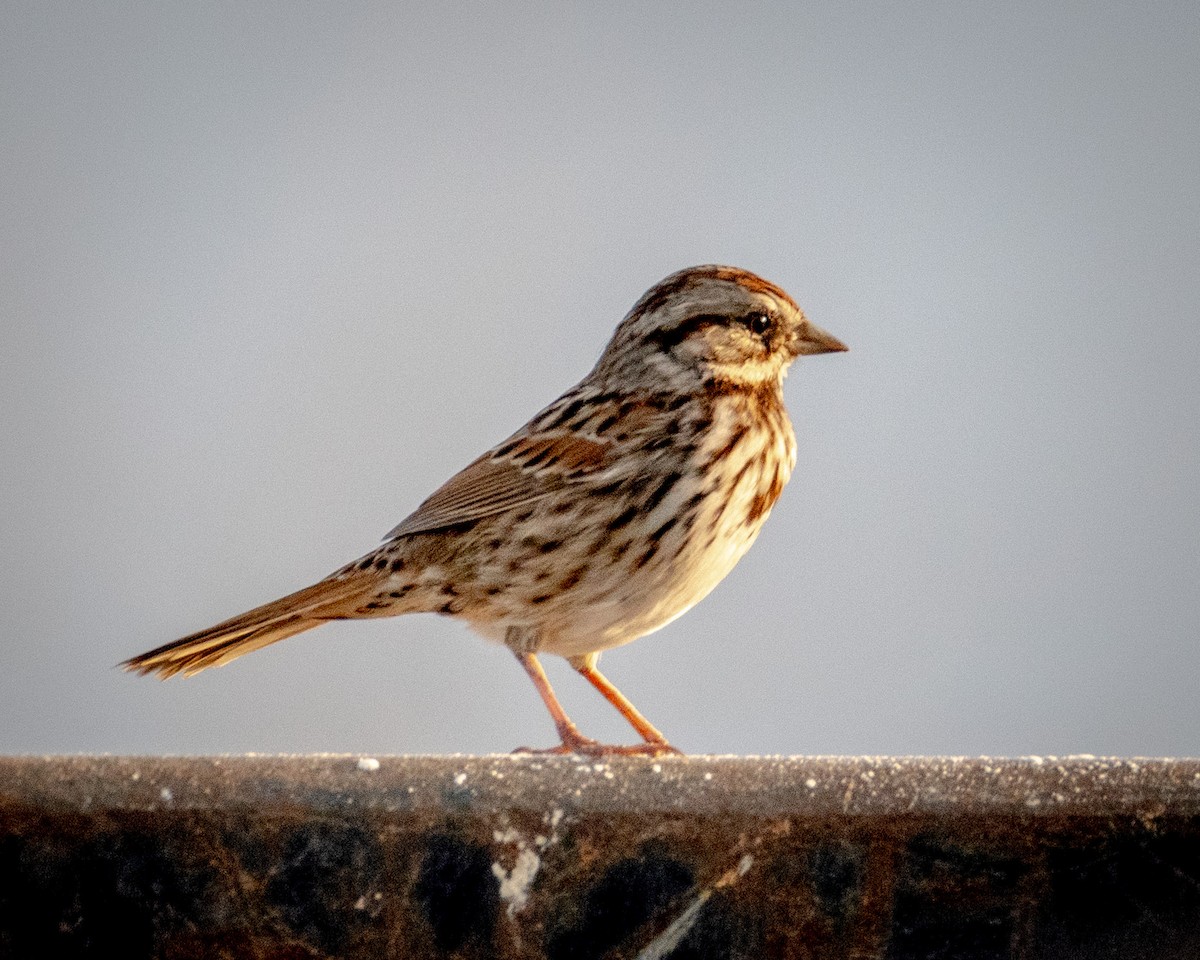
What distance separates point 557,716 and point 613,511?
24.8 inches

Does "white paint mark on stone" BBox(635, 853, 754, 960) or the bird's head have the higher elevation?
the bird's head

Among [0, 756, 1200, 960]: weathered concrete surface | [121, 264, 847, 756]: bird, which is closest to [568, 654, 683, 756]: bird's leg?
[121, 264, 847, 756]: bird

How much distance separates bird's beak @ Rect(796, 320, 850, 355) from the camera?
4547mm

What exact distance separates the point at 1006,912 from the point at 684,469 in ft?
7.65

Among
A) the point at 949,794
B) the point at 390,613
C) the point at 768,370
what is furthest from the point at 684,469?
the point at 949,794

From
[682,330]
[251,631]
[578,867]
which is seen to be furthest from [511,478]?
[578,867]

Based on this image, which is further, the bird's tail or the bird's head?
the bird's head

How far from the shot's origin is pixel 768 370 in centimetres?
453

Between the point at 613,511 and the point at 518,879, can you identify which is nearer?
the point at 518,879

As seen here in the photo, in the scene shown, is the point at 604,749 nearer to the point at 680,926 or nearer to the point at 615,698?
the point at 615,698

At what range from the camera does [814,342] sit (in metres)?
4.55

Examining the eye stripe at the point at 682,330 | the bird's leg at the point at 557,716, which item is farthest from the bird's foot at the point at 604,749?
the eye stripe at the point at 682,330

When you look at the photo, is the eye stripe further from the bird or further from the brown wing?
the brown wing

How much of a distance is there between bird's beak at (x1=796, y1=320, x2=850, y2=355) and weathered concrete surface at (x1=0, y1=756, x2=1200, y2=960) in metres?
2.67
